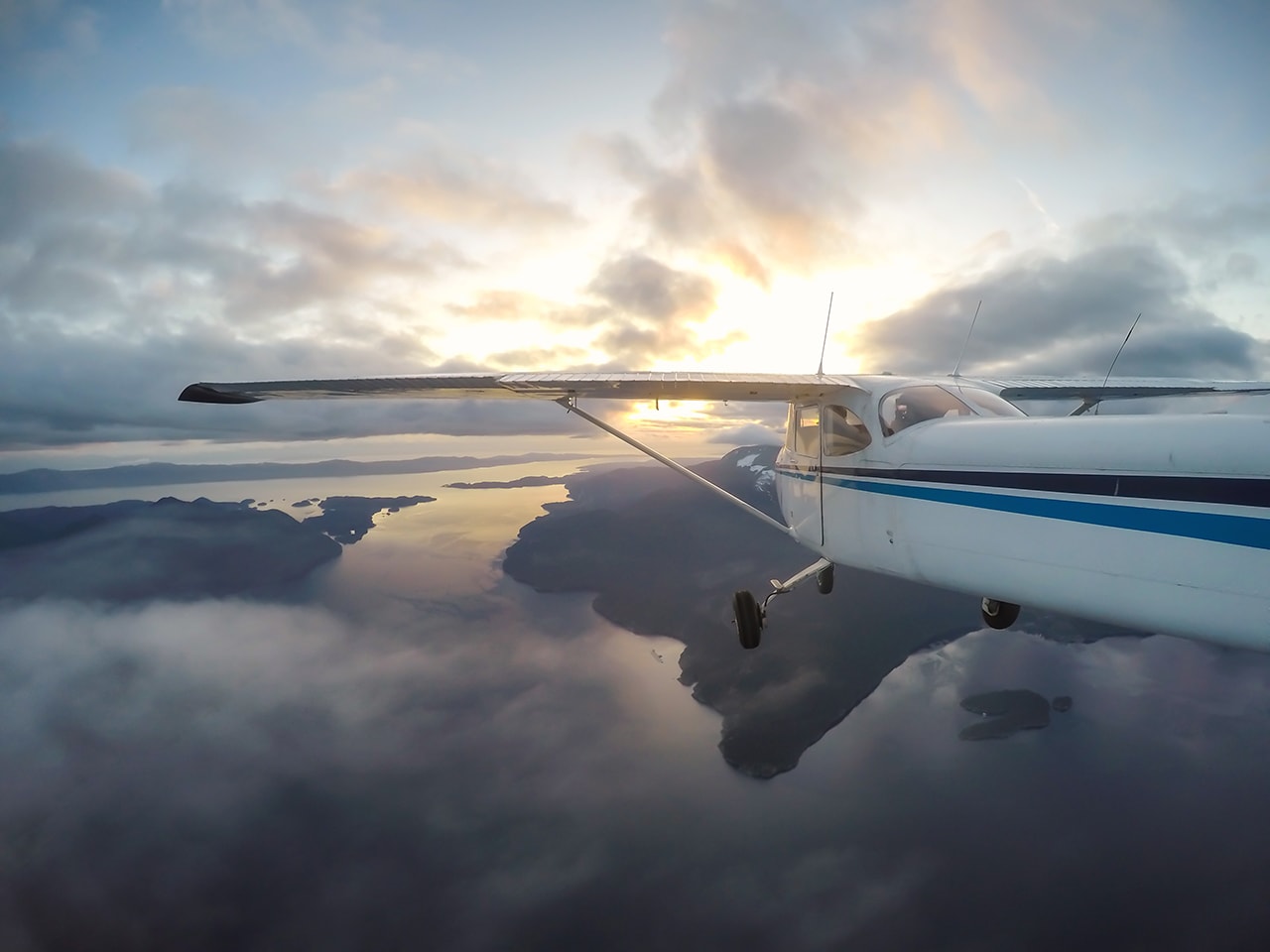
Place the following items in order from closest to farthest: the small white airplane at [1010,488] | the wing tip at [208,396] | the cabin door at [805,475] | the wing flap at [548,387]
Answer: the small white airplane at [1010,488] < the wing flap at [548,387] < the cabin door at [805,475] < the wing tip at [208,396]

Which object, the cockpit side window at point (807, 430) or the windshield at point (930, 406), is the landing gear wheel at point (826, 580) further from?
the windshield at point (930, 406)

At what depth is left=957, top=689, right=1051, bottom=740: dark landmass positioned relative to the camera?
67.0 meters

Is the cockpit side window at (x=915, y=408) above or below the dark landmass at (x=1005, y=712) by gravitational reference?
above

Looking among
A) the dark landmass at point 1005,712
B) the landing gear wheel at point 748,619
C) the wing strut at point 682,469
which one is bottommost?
the dark landmass at point 1005,712

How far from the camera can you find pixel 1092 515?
2.91 m

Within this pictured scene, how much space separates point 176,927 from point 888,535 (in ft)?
381

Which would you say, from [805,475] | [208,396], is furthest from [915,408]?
[208,396]

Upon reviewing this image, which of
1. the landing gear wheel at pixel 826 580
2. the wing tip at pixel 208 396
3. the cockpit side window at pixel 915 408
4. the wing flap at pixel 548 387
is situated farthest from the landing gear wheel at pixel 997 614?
the wing tip at pixel 208 396

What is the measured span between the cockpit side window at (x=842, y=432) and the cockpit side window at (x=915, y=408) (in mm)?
241

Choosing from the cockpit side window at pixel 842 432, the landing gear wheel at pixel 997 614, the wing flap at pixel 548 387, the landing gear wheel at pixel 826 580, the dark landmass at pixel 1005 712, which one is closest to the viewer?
the cockpit side window at pixel 842 432

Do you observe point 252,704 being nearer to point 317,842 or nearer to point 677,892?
point 317,842

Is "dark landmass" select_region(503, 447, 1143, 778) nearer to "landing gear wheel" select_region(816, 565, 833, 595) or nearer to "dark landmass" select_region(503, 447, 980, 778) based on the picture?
"dark landmass" select_region(503, 447, 980, 778)

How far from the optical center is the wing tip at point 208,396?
610 cm

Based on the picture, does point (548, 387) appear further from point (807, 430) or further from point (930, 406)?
point (930, 406)
